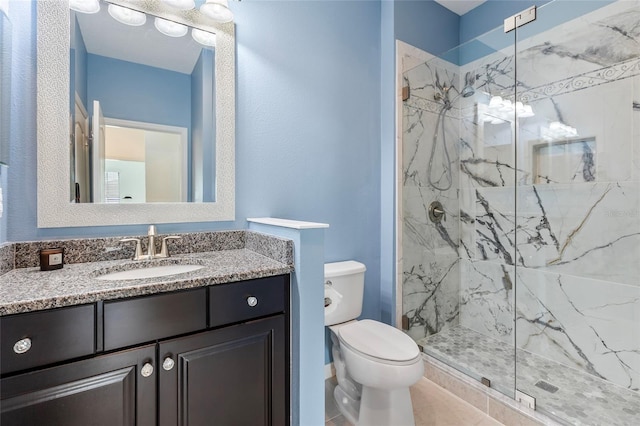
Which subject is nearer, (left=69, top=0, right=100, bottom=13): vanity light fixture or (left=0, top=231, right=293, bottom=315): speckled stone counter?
(left=0, top=231, right=293, bottom=315): speckled stone counter

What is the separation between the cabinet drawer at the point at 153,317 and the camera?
0.89 meters

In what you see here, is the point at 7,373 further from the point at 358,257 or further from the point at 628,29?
the point at 628,29

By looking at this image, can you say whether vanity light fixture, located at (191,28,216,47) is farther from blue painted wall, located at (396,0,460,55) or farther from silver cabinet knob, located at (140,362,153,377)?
silver cabinet knob, located at (140,362,153,377)

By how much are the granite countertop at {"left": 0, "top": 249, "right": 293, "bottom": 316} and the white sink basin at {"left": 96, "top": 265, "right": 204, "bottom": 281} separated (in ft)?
0.06

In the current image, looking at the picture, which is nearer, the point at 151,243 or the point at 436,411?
the point at 151,243

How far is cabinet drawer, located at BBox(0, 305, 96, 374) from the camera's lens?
2.49 feet

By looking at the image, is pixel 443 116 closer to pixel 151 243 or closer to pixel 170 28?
pixel 170 28

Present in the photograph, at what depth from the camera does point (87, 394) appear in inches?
33.5

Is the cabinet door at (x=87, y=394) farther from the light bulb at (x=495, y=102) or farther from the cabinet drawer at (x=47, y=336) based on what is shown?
the light bulb at (x=495, y=102)

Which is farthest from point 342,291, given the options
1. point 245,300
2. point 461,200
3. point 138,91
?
point 138,91

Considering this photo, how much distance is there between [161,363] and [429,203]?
1.95 m

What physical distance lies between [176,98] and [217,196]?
509 mm

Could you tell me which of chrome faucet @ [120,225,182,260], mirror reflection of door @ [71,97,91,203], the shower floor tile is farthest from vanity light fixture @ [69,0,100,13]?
the shower floor tile

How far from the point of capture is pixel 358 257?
2.07 meters
